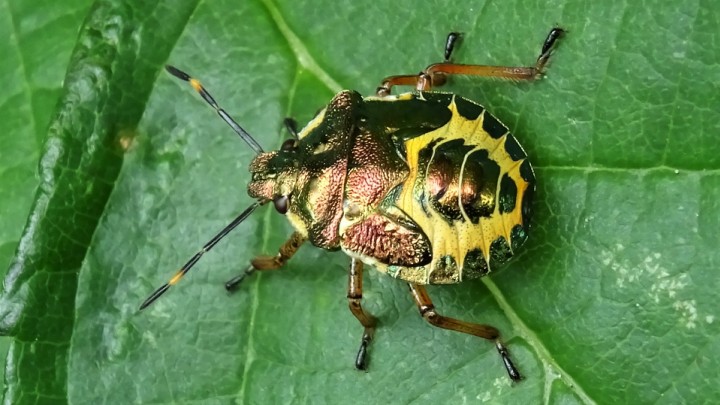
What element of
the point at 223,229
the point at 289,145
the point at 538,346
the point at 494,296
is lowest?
the point at 538,346

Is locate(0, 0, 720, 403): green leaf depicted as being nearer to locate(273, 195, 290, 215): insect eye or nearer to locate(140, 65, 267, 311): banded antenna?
locate(140, 65, 267, 311): banded antenna

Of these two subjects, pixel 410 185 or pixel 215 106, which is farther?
pixel 215 106

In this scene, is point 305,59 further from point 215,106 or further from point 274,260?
point 274,260

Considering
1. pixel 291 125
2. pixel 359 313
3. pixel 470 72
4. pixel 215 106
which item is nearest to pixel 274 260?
pixel 359 313

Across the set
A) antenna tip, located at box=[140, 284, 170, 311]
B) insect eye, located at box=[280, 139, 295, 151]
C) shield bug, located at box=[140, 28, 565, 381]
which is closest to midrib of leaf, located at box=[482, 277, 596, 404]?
shield bug, located at box=[140, 28, 565, 381]

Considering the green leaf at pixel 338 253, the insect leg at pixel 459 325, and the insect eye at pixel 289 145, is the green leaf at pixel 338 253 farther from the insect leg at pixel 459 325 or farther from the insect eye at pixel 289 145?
the insect eye at pixel 289 145

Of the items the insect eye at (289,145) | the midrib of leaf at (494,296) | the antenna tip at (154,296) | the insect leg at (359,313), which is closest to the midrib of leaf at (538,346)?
the midrib of leaf at (494,296)
